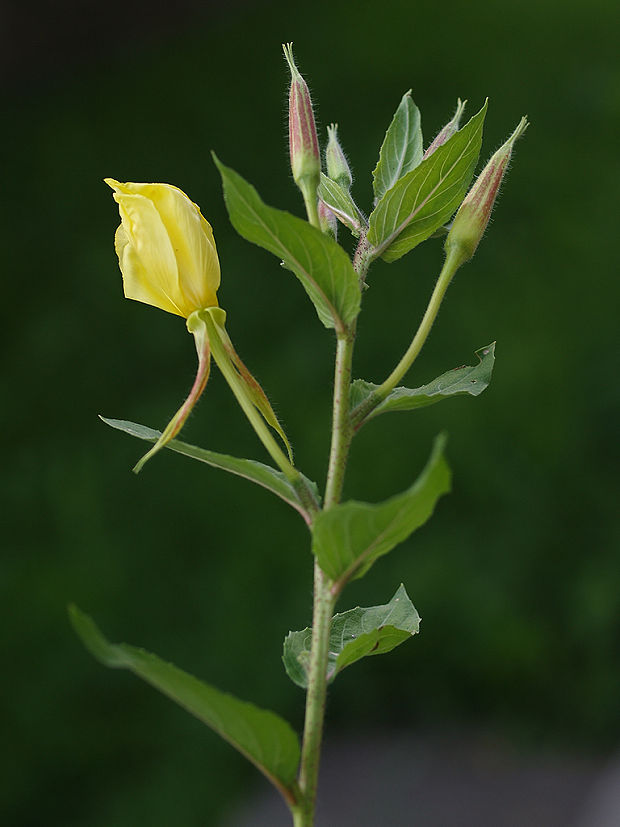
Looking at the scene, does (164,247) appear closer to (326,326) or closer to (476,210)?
(326,326)

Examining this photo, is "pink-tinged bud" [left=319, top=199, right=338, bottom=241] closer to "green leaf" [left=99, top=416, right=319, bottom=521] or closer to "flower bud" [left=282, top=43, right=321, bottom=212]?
"flower bud" [left=282, top=43, right=321, bottom=212]

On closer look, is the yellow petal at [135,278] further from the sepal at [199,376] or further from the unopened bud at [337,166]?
the unopened bud at [337,166]

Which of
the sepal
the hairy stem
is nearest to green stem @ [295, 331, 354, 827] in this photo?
the hairy stem

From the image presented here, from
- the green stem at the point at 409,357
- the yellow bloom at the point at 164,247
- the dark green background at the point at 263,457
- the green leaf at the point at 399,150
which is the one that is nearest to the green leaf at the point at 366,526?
the green stem at the point at 409,357

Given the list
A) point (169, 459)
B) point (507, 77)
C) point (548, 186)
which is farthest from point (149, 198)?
point (507, 77)

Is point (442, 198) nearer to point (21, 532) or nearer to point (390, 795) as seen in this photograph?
point (390, 795)

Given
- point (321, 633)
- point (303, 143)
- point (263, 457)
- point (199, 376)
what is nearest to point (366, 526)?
point (321, 633)
